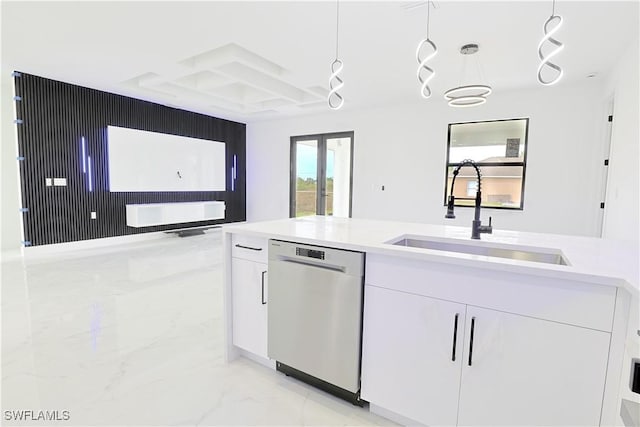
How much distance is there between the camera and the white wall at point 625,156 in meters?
2.79

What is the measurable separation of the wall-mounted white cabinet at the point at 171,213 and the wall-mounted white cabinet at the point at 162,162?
41 cm

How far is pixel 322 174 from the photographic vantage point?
6922 millimetres

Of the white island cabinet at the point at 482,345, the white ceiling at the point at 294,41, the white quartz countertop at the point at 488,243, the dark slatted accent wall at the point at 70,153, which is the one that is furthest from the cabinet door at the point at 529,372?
the dark slatted accent wall at the point at 70,153

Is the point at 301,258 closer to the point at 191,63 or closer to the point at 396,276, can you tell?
the point at 396,276

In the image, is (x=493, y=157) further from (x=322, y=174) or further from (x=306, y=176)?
(x=306, y=176)

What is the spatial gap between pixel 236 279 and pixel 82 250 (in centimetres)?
454

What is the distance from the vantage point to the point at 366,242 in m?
1.66

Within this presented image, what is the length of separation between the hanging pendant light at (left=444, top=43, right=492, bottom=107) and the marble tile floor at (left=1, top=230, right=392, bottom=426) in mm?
2878

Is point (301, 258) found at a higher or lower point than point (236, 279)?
higher

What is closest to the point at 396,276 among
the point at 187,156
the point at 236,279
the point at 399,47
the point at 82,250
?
the point at 236,279

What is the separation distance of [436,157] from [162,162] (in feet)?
17.1

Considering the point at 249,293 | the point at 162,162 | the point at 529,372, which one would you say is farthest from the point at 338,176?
the point at 529,372

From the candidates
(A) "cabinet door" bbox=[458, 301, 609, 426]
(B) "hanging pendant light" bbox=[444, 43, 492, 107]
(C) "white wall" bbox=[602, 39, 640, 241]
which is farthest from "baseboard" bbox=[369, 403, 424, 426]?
(B) "hanging pendant light" bbox=[444, 43, 492, 107]

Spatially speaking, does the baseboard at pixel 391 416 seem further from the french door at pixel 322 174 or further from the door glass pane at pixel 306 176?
the door glass pane at pixel 306 176
